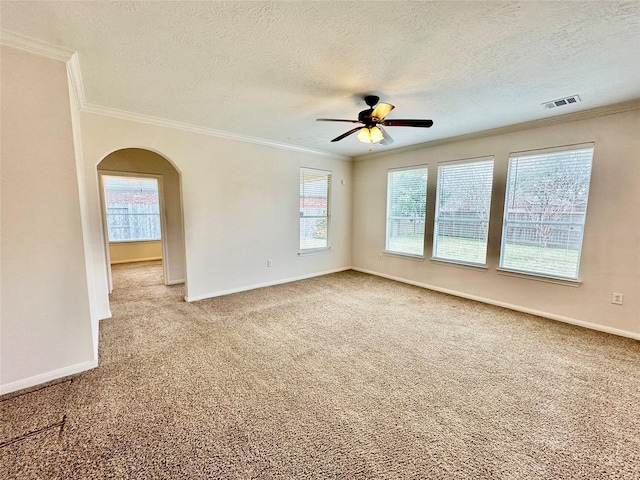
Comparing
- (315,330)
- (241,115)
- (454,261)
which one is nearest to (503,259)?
(454,261)

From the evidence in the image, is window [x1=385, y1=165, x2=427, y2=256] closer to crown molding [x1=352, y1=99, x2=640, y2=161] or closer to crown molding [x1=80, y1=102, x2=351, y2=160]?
crown molding [x1=352, y1=99, x2=640, y2=161]

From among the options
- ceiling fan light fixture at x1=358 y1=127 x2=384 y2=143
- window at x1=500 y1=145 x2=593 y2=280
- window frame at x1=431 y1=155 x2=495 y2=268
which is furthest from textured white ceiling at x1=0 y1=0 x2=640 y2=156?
window frame at x1=431 y1=155 x2=495 y2=268

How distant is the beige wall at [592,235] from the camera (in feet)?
10.00

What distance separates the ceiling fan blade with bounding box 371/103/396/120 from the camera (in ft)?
8.68

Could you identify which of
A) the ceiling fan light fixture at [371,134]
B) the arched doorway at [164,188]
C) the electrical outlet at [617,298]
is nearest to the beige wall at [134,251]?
the arched doorway at [164,188]

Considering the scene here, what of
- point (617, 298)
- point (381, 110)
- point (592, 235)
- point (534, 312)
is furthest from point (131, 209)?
point (617, 298)

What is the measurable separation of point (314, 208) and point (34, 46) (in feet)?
14.0

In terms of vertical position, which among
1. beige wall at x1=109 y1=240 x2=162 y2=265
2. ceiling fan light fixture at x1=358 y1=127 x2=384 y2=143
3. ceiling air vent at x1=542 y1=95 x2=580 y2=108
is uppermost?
ceiling air vent at x1=542 y1=95 x2=580 y2=108

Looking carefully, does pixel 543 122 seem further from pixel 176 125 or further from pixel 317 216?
pixel 176 125

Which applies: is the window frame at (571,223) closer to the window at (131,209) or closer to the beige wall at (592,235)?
the beige wall at (592,235)

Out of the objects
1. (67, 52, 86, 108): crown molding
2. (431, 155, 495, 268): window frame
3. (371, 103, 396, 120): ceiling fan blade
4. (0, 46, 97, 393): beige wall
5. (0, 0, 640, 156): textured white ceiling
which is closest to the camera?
(0, 0, 640, 156): textured white ceiling

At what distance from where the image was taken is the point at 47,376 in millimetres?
2240

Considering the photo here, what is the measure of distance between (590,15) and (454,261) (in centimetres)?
343

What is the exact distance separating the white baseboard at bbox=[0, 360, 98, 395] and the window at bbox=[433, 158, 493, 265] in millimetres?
4866
